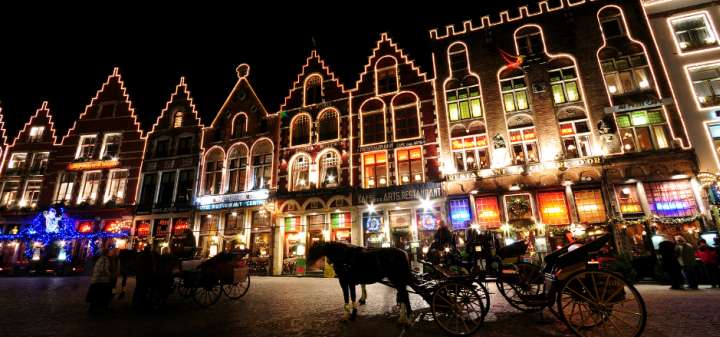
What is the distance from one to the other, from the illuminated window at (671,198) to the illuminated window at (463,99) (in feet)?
32.0

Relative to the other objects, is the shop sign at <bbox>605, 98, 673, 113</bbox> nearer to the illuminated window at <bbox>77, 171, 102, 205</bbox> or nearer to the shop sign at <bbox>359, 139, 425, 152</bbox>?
the shop sign at <bbox>359, 139, 425, 152</bbox>

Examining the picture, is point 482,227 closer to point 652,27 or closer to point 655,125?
point 655,125

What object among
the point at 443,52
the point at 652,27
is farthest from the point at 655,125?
the point at 443,52

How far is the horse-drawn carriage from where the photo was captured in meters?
5.25

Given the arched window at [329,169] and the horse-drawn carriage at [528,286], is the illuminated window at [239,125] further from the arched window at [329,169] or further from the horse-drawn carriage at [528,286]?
the horse-drawn carriage at [528,286]

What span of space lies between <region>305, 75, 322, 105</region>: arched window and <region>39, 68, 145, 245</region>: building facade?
16.0 m

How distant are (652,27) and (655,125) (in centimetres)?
658

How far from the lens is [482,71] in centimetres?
2189

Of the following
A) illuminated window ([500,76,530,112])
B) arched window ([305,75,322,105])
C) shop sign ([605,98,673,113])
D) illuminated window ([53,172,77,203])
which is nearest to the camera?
shop sign ([605,98,673,113])

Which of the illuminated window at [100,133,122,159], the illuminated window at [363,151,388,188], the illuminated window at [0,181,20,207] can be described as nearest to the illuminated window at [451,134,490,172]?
the illuminated window at [363,151,388,188]

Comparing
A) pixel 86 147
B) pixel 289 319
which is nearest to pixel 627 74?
pixel 289 319

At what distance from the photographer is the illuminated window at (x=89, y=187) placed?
91.9 feet

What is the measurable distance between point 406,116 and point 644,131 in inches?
530

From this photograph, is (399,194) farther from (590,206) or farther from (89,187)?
(89,187)
